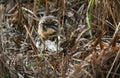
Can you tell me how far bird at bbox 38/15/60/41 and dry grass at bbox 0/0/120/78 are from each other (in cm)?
4

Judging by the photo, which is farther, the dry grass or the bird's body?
the bird's body

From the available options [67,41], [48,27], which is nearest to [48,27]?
[48,27]

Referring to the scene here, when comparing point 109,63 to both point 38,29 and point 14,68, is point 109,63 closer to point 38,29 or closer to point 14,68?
point 14,68

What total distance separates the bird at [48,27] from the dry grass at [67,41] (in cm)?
4

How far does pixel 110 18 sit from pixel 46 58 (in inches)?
16.9

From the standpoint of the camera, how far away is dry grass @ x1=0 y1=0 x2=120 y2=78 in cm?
192

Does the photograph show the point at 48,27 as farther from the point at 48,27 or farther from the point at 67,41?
the point at 67,41

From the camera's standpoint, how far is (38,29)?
2.47 m

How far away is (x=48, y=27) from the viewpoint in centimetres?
255

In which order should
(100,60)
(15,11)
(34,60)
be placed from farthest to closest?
1. (15,11)
2. (34,60)
3. (100,60)

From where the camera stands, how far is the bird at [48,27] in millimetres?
2439

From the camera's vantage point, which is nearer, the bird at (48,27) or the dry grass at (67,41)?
the dry grass at (67,41)

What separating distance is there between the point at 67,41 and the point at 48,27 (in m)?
0.26

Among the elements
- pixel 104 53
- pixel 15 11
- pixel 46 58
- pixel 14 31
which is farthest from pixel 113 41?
pixel 15 11
